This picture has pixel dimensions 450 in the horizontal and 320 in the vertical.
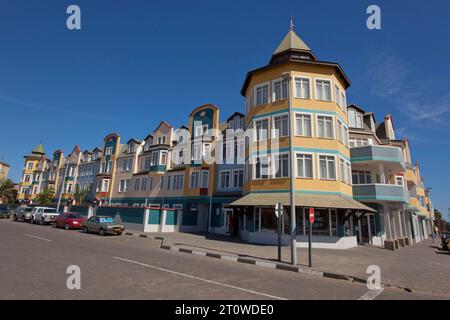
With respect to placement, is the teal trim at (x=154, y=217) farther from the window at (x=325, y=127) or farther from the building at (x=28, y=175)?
the building at (x=28, y=175)

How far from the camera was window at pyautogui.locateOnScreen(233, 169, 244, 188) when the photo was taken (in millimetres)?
27984

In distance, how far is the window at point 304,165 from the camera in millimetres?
20062

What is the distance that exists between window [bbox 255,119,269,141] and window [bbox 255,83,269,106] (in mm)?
1830

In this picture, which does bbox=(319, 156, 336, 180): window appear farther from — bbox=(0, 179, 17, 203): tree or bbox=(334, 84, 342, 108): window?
bbox=(0, 179, 17, 203): tree

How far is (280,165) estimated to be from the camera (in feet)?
68.1

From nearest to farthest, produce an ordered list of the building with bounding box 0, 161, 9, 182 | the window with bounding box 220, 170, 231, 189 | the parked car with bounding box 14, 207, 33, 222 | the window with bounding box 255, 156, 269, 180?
the window with bounding box 255, 156, 269, 180 < the window with bounding box 220, 170, 231, 189 < the parked car with bounding box 14, 207, 33, 222 < the building with bounding box 0, 161, 9, 182

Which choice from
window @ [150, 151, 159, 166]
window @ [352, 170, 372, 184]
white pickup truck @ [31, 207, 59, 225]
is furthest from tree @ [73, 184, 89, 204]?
window @ [352, 170, 372, 184]

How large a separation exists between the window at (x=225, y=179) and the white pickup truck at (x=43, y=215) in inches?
799

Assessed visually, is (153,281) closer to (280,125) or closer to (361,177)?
(280,125)

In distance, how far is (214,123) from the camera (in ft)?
104

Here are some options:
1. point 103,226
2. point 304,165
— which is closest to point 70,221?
point 103,226
